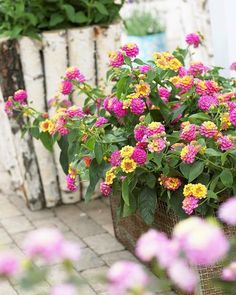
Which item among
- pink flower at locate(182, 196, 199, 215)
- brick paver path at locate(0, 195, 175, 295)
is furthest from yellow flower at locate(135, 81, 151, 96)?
brick paver path at locate(0, 195, 175, 295)

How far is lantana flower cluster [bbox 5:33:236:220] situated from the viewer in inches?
91.2

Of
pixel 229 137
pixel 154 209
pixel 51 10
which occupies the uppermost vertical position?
pixel 51 10

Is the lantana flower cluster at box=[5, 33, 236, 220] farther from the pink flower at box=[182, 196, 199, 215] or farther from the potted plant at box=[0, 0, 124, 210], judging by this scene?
the potted plant at box=[0, 0, 124, 210]

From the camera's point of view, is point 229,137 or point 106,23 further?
point 106,23

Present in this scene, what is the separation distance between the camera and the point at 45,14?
348cm

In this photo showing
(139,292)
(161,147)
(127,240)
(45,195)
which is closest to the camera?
(139,292)

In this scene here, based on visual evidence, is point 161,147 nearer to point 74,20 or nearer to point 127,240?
point 127,240

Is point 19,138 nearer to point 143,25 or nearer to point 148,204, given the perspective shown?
point 148,204

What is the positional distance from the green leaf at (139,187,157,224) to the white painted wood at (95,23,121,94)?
3.80 ft

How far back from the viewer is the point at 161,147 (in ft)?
7.48

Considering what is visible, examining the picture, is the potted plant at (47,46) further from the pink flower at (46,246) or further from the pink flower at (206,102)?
the pink flower at (46,246)

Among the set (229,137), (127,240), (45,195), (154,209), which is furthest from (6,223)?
(229,137)

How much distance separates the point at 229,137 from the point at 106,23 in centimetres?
144

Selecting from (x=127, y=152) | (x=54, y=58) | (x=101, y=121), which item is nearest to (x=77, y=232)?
(x=54, y=58)
